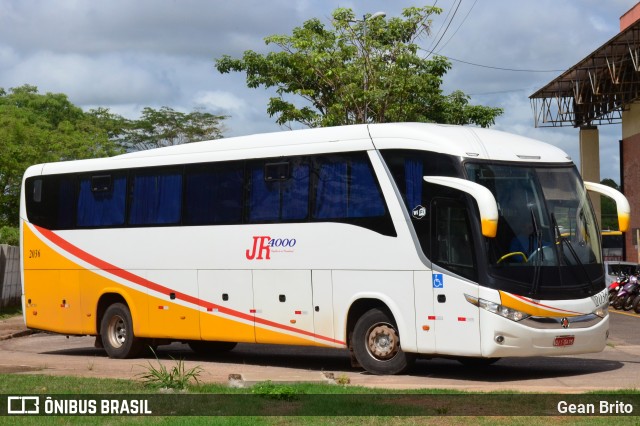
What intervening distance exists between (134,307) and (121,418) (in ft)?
31.4

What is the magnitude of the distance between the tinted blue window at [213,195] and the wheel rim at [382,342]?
3240 mm

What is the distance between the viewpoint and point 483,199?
14.8m

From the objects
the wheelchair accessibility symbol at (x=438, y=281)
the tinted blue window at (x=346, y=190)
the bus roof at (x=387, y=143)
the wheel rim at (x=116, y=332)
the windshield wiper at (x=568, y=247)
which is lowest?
the wheel rim at (x=116, y=332)

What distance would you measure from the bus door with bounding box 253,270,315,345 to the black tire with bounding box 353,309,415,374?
1.04 m

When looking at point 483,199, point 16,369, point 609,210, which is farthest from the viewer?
point 609,210

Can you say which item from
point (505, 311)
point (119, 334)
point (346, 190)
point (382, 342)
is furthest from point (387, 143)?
point (119, 334)

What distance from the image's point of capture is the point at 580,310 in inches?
616

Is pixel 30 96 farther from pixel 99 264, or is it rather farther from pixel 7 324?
pixel 99 264

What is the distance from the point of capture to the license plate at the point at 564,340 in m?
15.4

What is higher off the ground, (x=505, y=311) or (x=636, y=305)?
(x=505, y=311)

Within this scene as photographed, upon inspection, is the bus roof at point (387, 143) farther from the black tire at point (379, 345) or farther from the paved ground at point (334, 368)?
the paved ground at point (334, 368)

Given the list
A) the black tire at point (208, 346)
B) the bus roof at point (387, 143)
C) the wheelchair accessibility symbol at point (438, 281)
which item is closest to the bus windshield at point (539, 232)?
the bus roof at point (387, 143)

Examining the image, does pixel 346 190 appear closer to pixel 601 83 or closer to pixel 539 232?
pixel 539 232

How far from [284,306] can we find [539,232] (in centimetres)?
435
